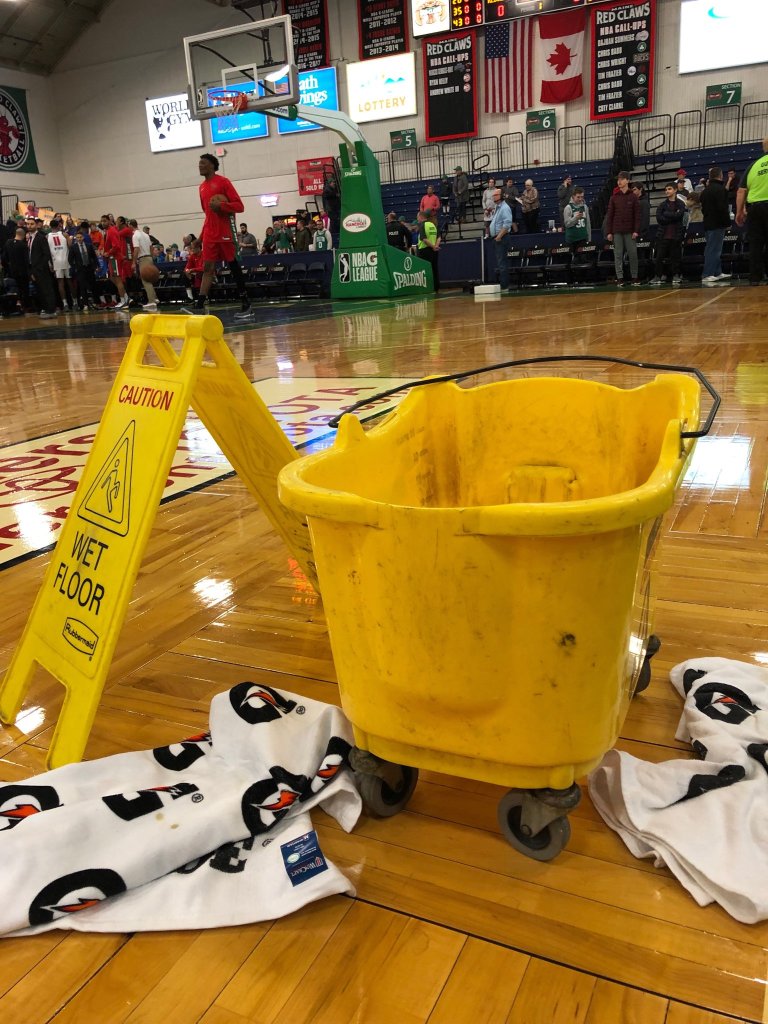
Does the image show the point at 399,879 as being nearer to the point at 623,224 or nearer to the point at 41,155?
the point at 623,224

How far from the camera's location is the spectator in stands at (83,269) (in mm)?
13938

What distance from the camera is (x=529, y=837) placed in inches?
41.3

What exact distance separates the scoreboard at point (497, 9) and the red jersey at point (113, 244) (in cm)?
800

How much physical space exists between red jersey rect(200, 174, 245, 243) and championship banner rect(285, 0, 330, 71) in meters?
10.2

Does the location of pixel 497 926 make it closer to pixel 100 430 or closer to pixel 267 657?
pixel 267 657

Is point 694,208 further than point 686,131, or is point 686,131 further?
point 686,131

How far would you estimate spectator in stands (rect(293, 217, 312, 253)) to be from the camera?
1488 cm

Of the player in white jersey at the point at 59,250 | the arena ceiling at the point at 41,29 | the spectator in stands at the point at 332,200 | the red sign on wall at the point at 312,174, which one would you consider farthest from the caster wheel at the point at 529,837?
the arena ceiling at the point at 41,29

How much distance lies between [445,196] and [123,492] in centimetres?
1577

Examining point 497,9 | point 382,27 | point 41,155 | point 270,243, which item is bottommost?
point 270,243

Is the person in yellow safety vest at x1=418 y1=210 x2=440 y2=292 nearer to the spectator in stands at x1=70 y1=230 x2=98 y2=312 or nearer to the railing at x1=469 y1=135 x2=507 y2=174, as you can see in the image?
the railing at x1=469 y1=135 x2=507 y2=174

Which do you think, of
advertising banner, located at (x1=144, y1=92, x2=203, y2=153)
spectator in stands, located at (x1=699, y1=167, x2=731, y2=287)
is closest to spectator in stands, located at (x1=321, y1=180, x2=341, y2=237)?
advertising banner, located at (x1=144, y1=92, x2=203, y2=153)

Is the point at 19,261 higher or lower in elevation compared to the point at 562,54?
lower

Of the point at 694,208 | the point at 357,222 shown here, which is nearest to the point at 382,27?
the point at 357,222
